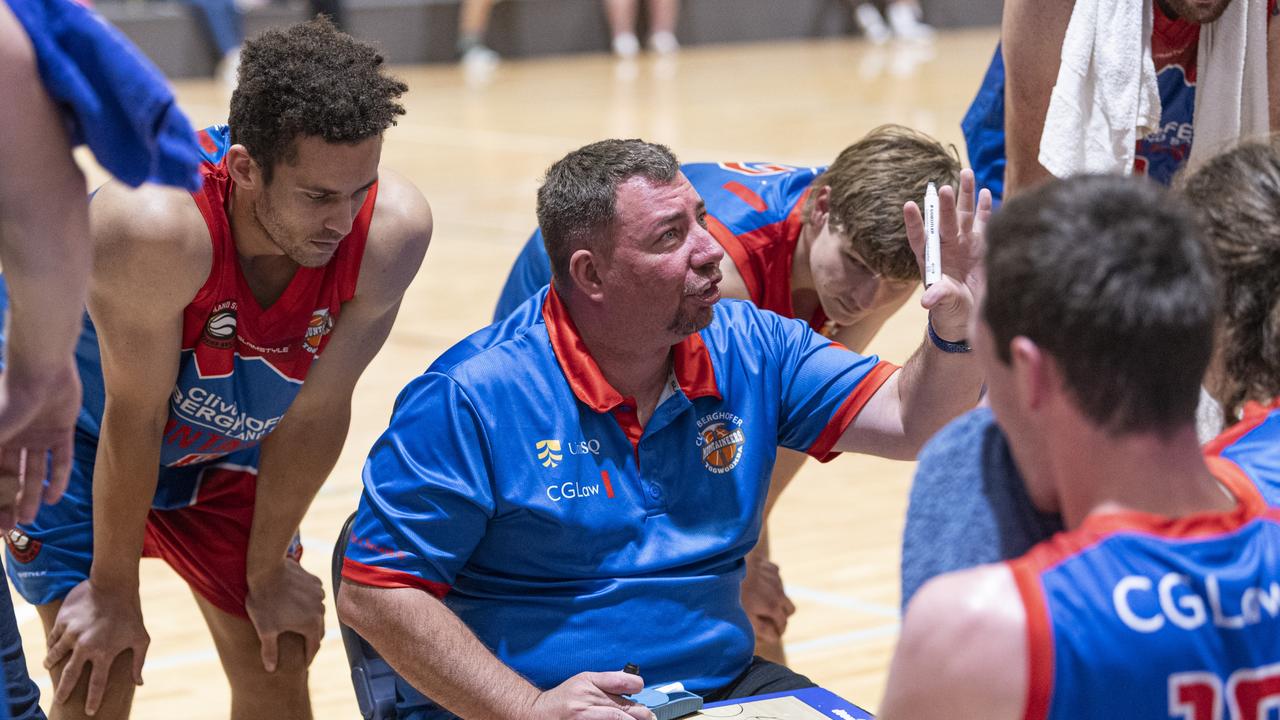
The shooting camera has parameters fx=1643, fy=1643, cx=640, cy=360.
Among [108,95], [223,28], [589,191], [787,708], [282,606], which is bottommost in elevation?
[223,28]

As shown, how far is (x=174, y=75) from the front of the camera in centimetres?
1373

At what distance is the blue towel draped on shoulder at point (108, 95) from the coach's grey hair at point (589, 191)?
85 centimetres

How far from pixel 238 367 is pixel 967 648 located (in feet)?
5.63

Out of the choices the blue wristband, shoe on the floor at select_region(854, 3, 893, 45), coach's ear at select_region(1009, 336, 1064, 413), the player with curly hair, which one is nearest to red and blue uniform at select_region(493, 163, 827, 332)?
the player with curly hair

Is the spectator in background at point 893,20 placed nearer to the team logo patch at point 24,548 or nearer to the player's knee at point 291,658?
the player's knee at point 291,658

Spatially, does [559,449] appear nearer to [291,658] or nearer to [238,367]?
[238,367]

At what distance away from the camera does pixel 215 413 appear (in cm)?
278

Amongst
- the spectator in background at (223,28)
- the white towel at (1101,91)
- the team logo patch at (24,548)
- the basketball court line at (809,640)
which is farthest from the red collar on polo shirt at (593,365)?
the spectator in background at (223,28)

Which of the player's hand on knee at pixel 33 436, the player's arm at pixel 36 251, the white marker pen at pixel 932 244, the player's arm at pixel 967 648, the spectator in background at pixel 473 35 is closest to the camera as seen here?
the player's arm at pixel 967 648

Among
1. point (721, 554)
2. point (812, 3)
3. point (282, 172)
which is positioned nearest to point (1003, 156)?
point (721, 554)

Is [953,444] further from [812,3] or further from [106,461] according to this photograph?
[812,3]

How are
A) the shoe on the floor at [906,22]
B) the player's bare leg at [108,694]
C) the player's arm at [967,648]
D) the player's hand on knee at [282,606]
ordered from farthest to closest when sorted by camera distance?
1. the shoe on the floor at [906,22]
2. the player's hand on knee at [282,606]
3. the player's bare leg at [108,694]
4. the player's arm at [967,648]

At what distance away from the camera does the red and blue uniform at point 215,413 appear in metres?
2.66

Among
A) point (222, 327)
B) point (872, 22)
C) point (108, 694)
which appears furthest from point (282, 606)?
point (872, 22)
